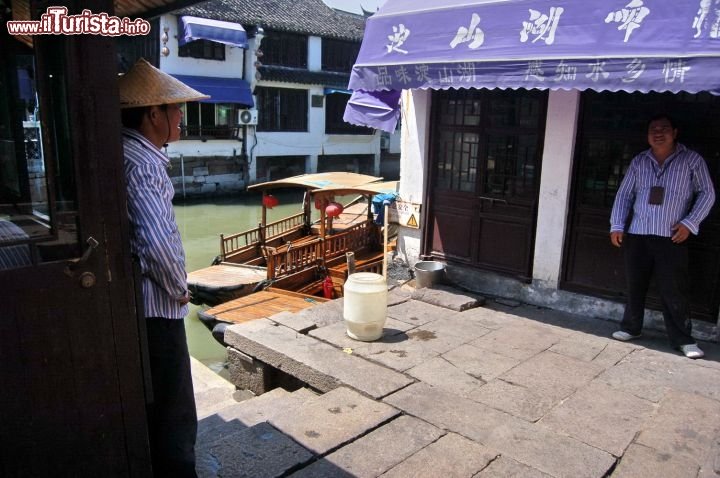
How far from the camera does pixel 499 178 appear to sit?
6152mm

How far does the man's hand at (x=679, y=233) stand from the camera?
4520 millimetres

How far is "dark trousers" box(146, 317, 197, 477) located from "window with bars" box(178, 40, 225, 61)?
74.8 feet

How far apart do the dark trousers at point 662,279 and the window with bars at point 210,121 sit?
21.4 m

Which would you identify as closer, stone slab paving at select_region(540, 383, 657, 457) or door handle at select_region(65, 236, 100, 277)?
door handle at select_region(65, 236, 100, 277)

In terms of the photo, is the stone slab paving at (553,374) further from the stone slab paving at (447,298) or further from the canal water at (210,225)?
the canal water at (210,225)

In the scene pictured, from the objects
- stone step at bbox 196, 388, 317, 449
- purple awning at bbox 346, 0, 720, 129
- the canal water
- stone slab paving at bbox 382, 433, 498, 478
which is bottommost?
the canal water

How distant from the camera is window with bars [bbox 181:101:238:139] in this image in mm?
23609

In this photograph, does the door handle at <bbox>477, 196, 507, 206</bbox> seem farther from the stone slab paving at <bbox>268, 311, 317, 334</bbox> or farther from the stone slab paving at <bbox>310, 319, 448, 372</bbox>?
the stone slab paving at <bbox>268, 311, 317, 334</bbox>

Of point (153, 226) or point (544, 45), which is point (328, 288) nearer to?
point (544, 45)

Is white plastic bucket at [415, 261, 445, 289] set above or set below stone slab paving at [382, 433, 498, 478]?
above

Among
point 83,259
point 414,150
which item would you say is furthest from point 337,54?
point 83,259

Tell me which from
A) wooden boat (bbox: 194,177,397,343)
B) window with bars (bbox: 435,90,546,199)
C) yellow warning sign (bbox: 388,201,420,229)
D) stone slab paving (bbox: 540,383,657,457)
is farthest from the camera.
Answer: wooden boat (bbox: 194,177,397,343)

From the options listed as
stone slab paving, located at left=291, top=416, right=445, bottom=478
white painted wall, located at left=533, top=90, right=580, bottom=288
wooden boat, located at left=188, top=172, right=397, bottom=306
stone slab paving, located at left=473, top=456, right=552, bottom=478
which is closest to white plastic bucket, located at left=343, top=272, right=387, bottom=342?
stone slab paving, located at left=291, top=416, right=445, bottom=478

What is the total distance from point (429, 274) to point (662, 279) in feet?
8.33
